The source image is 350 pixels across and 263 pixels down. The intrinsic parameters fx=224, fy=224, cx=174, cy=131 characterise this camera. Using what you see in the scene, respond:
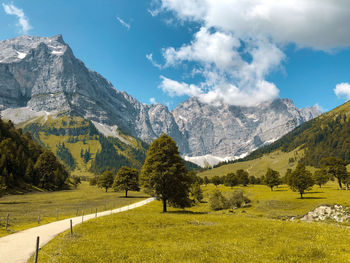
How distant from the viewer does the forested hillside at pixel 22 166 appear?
337 ft

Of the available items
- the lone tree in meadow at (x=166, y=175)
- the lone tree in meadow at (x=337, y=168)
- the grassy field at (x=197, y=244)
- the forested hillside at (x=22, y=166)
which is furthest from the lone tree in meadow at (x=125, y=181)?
the lone tree in meadow at (x=337, y=168)

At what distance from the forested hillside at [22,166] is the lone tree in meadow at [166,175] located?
7922 centimetres

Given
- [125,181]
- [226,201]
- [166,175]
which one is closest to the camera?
[166,175]

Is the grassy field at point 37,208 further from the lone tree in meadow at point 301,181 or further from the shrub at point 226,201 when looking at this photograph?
the lone tree in meadow at point 301,181

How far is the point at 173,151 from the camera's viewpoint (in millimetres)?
50031

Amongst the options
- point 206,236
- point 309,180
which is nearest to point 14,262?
point 206,236

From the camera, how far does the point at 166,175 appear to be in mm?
46906

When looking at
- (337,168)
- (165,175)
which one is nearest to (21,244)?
(165,175)

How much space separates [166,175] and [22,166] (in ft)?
342

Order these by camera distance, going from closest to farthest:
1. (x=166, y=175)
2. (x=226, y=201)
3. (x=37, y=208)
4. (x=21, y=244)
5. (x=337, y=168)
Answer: (x=21, y=244), (x=166, y=175), (x=37, y=208), (x=226, y=201), (x=337, y=168)

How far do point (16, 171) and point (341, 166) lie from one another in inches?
6013

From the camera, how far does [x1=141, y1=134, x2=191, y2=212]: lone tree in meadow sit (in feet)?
154

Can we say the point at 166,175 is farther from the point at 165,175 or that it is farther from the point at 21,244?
the point at 21,244

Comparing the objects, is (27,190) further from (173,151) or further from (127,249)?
(127,249)
